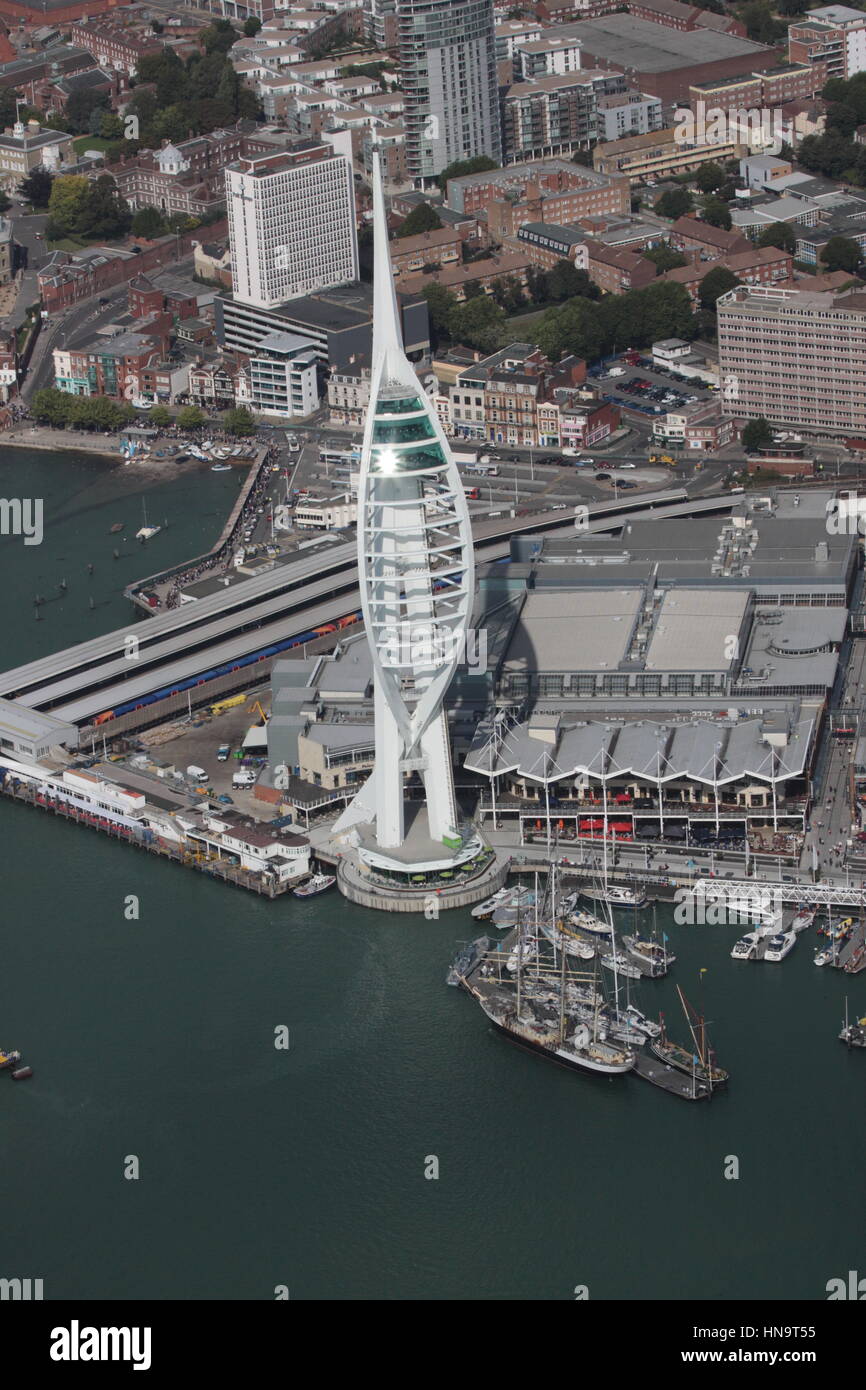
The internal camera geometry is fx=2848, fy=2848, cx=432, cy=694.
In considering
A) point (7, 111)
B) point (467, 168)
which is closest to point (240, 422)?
point (467, 168)

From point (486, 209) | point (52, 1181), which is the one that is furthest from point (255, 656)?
point (486, 209)

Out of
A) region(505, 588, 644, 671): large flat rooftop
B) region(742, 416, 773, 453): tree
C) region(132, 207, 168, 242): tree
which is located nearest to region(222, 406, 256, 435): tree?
region(742, 416, 773, 453): tree

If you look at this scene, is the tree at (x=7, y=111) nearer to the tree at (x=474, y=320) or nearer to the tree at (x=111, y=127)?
the tree at (x=111, y=127)

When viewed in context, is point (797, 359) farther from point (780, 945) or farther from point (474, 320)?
point (780, 945)

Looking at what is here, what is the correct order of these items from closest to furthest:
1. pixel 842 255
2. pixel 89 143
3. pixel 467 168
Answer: pixel 842 255, pixel 467 168, pixel 89 143

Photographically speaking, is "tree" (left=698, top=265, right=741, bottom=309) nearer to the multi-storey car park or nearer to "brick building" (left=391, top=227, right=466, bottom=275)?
"brick building" (left=391, top=227, right=466, bottom=275)
